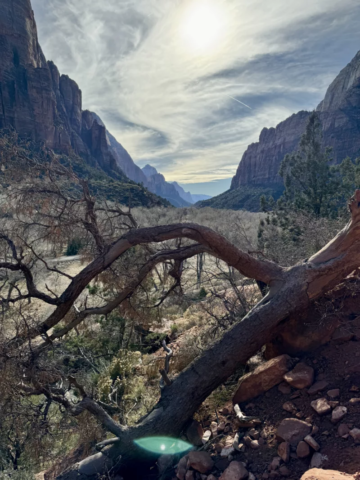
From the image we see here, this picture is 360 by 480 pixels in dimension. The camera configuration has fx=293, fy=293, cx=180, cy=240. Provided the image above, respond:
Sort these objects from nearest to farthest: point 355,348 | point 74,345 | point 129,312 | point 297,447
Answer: point 297,447, point 355,348, point 129,312, point 74,345

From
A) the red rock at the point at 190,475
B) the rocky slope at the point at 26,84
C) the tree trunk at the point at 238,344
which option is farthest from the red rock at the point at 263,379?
the rocky slope at the point at 26,84

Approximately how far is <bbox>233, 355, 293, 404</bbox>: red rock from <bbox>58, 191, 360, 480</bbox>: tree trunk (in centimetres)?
24

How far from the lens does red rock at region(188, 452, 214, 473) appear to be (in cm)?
271

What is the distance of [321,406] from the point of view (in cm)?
282

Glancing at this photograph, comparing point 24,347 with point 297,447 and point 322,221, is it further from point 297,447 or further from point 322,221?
point 322,221

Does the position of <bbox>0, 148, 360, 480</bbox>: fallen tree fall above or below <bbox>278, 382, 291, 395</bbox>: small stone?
above

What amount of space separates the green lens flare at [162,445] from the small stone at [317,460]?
1.36 m

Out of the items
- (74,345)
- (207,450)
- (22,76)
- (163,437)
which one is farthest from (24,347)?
(22,76)

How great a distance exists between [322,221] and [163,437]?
32.0ft

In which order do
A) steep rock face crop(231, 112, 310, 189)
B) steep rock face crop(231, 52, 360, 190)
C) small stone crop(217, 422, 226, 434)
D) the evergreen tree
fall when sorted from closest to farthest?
small stone crop(217, 422, 226, 434) → the evergreen tree → steep rock face crop(231, 52, 360, 190) → steep rock face crop(231, 112, 310, 189)

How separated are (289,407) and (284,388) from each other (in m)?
0.31

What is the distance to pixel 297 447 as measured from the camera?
2.53m

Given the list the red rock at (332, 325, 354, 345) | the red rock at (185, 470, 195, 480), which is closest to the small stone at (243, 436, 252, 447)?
the red rock at (185, 470, 195, 480)

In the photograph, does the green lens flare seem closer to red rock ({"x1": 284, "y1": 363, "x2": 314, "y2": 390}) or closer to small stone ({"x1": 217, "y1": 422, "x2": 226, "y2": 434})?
small stone ({"x1": 217, "y1": 422, "x2": 226, "y2": 434})
